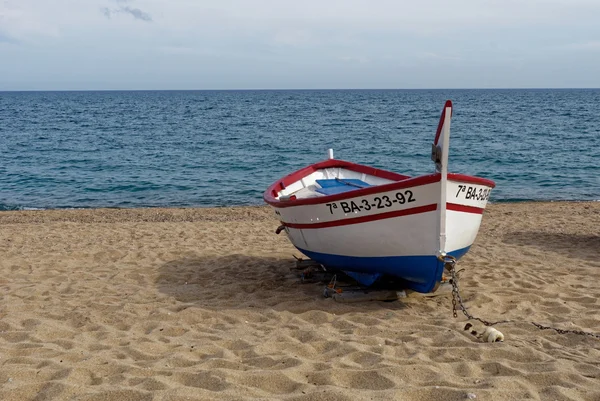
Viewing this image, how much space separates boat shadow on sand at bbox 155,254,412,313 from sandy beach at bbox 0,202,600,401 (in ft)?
0.10

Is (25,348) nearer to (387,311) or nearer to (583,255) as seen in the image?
(387,311)

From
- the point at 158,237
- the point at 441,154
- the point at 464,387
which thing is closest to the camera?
the point at 464,387

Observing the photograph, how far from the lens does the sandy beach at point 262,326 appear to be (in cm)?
421

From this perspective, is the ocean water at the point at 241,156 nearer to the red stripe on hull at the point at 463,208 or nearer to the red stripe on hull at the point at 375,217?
the red stripe on hull at the point at 375,217

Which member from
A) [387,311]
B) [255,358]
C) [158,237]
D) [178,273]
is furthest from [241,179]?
[255,358]

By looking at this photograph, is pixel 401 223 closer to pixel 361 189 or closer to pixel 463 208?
pixel 361 189

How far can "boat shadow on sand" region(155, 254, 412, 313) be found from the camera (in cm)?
673

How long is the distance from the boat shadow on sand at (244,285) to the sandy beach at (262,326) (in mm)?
31

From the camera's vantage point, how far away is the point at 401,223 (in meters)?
6.10

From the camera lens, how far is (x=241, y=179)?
859 inches

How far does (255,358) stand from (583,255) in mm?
6579

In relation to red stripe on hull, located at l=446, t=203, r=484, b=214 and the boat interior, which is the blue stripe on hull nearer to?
red stripe on hull, located at l=446, t=203, r=484, b=214

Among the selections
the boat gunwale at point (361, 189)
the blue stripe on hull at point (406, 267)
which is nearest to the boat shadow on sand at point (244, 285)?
the blue stripe on hull at point (406, 267)

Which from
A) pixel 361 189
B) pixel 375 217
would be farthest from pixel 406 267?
pixel 361 189
